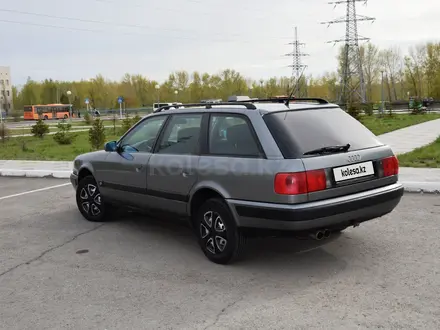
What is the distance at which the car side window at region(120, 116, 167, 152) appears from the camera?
5.69 meters

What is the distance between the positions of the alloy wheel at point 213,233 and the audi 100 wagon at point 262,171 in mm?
10

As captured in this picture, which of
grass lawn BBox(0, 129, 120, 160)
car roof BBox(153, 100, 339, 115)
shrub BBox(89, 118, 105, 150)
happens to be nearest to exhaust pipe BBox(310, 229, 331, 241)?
car roof BBox(153, 100, 339, 115)

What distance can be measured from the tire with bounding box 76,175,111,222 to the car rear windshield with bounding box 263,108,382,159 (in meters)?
3.14

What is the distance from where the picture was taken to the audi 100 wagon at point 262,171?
419 cm

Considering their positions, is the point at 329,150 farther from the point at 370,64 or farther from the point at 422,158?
the point at 370,64

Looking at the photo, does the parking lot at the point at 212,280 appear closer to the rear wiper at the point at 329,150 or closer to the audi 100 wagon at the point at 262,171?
the audi 100 wagon at the point at 262,171

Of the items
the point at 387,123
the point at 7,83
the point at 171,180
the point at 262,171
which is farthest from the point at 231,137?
the point at 7,83

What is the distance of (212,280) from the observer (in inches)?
171

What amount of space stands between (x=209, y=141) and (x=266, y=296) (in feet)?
5.68

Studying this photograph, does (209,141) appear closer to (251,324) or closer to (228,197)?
(228,197)

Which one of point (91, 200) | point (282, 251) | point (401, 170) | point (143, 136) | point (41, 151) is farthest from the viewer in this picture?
point (41, 151)

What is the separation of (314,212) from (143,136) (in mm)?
2617

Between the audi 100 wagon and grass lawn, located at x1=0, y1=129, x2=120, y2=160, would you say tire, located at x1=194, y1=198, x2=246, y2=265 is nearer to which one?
the audi 100 wagon

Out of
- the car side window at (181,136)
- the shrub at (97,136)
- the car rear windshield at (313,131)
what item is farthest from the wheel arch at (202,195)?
the shrub at (97,136)
